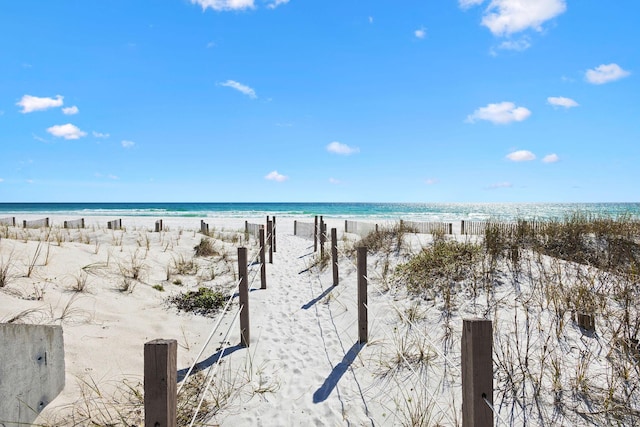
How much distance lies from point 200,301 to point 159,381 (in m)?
5.19

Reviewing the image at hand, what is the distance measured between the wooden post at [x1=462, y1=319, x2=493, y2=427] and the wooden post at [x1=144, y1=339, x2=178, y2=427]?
5.48 feet

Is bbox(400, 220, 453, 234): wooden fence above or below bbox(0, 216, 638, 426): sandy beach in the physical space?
above

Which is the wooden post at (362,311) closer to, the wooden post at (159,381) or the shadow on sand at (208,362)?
the shadow on sand at (208,362)

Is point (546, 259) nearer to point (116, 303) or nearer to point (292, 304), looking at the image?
point (292, 304)

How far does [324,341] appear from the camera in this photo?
5465mm

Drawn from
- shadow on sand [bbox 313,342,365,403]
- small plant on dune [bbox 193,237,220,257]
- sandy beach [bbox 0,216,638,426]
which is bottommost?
shadow on sand [bbox 313,342,365,403]

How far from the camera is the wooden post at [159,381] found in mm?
1926

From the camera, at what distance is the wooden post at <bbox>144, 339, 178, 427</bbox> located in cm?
193

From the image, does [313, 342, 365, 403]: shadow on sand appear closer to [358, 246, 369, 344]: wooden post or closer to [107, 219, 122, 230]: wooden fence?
[358, 246, 369, 344]: wooden post

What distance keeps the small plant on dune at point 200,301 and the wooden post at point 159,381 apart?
4.76 m

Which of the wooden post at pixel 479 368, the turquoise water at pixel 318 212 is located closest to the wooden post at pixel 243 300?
the wooden post at pixel 479 368

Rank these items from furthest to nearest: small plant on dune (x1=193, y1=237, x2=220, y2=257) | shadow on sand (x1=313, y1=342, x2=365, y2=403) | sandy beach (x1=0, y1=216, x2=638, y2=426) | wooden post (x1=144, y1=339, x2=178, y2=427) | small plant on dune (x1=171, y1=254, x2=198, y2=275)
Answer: small plant on dune (x1=193, y1=237, x2=220, y2=257), small plant on dune (x1=171, y1=254, x2=198, y2=275), shadow on sand (x1=313, y1=342, x2=365, y2=403), sandy beach (x1=0, y1=216, x2=638, y2=426), wooden post (x1=144, y1=339, x2=178, y2=427)

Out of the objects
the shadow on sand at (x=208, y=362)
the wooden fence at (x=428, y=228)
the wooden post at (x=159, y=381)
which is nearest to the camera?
the wooden post at (x=159, y=381)

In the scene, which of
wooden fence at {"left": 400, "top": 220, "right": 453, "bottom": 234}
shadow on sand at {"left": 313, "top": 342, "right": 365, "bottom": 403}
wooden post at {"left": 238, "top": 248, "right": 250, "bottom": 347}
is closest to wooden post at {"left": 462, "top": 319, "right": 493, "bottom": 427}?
shadow on sand at {"left": 313, "top": 342, "right": 365, "bottom": 403}
